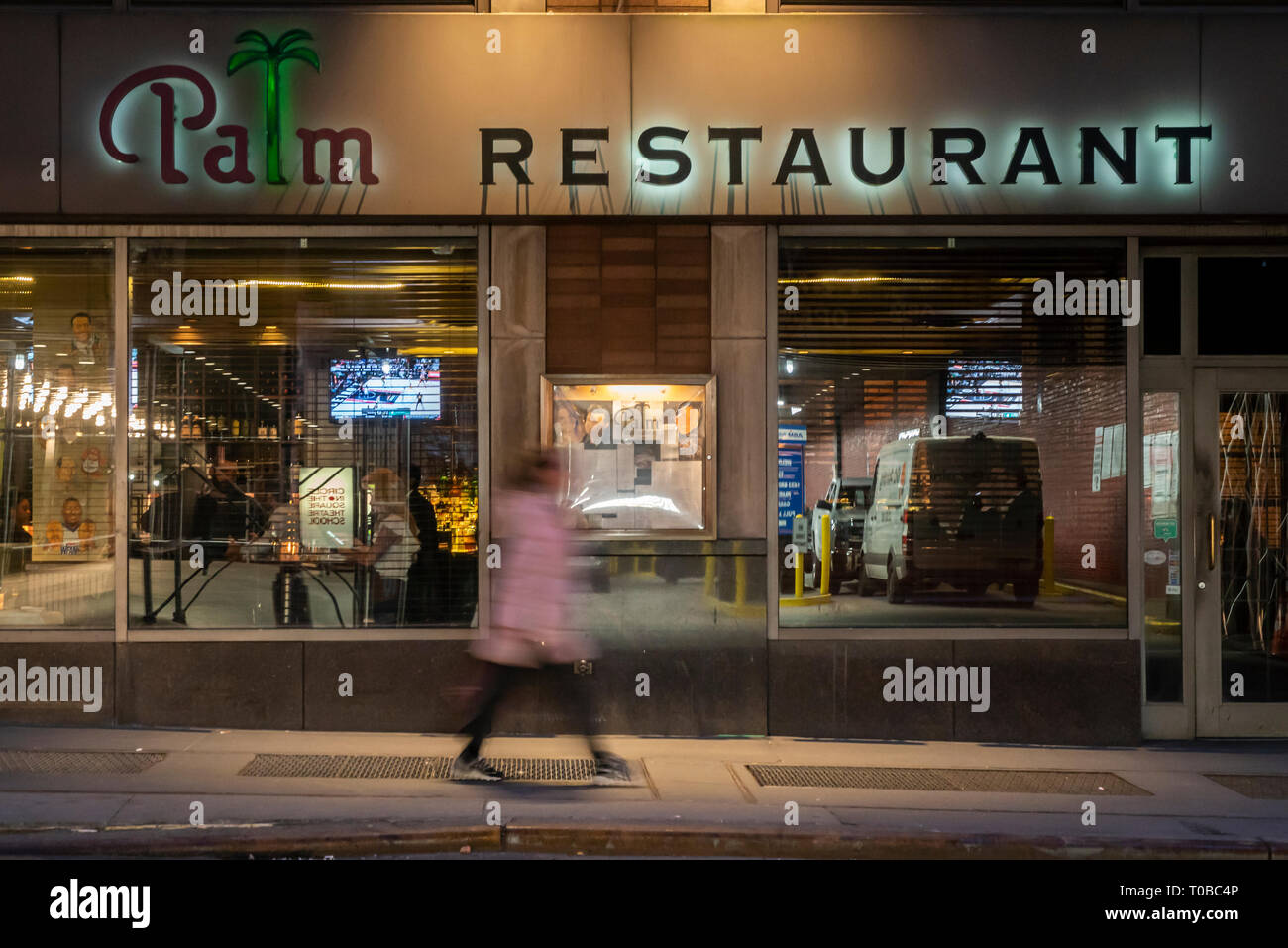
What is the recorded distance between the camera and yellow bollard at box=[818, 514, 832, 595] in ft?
29.1

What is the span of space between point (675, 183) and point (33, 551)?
5.90 meters

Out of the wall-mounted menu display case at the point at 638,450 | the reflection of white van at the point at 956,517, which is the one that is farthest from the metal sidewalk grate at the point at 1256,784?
the wall-mounted menu display case at the point at 638,450

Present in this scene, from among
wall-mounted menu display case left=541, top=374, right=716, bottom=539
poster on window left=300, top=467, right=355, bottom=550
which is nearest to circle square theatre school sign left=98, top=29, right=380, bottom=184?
poster on window left=300, top=467, right=355, bottom=550

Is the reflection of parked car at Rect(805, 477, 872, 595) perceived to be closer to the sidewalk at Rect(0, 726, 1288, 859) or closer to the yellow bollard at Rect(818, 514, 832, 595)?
the yellow bollard at Rect(818, 514, 832, 595)

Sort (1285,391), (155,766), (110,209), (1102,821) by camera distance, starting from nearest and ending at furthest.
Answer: (1102,821) < (155,766) < (110,209) < (1285,391)

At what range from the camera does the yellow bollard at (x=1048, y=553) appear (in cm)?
897

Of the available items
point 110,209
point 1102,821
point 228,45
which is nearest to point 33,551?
point 110,209

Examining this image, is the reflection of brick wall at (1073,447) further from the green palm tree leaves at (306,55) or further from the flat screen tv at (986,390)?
the green palm tree leaves at (306,55)

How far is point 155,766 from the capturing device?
743 centimetres

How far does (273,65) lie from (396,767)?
5.37 meters

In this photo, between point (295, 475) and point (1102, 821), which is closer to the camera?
point (1102, 821)

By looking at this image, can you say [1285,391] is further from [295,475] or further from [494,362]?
[295,475]

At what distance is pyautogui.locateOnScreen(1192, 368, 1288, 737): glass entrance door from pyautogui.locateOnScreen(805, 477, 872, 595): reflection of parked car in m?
2.76

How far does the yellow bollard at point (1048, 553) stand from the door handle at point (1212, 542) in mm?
1287
